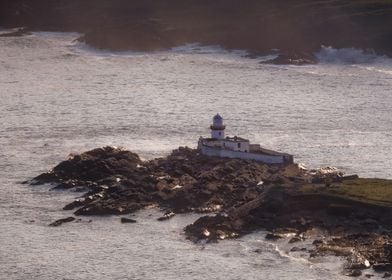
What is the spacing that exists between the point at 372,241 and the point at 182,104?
113 feet

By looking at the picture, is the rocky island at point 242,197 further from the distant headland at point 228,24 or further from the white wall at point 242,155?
the distant headland at point 228,24

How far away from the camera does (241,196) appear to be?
5300 cm

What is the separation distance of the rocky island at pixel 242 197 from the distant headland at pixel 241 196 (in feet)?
0.14

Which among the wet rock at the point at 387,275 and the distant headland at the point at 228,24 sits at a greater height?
the distant headland at the point at 228,24

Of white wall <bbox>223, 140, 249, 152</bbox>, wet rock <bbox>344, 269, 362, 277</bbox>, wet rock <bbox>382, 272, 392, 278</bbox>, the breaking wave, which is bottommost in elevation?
wet rock <bbox>344, 269, 362, 277</bbox>

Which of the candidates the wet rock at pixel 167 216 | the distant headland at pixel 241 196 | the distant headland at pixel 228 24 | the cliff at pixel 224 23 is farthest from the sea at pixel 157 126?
the cliff at pixel 224 23

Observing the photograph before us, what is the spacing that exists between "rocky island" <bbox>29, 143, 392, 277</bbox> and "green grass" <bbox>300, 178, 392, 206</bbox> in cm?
4

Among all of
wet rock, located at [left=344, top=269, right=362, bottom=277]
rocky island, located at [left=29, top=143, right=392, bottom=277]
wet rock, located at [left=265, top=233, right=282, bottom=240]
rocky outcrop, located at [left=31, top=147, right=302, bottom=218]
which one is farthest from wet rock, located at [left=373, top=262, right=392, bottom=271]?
rocky outcrop, located at [left=31, top=147, right=302, bottom=218]

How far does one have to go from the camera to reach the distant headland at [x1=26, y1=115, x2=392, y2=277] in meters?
47.5

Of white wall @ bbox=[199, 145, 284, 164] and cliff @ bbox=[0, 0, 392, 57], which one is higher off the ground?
cliff @ bbox=[0, 0, 392, 57]

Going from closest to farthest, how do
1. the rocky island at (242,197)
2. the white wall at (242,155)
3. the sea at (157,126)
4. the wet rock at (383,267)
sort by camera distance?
the wet rock at (383,267)
the sea at (157,126)
the rocky island at (242,197)
the white wall at (242,155)

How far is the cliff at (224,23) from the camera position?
337ft

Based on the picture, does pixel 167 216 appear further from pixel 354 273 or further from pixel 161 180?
pixel 354 273

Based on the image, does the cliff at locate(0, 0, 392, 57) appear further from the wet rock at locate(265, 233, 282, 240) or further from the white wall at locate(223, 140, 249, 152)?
the wet rock at locate(265, 233, 282, 240)
